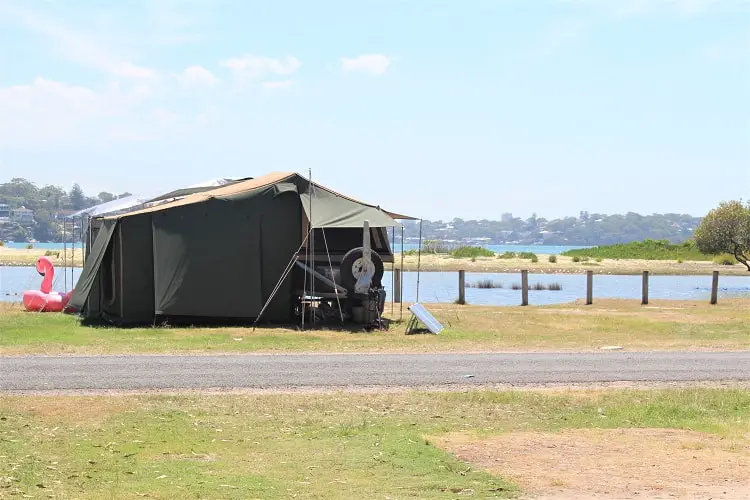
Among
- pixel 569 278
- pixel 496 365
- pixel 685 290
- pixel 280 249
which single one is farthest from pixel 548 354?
pixel 569 278

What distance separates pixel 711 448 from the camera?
407 inches

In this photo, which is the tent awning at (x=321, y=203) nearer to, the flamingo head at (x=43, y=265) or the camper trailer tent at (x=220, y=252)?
the camper trailer tent at (x=220, y=252)

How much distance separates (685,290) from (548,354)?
33823 mm

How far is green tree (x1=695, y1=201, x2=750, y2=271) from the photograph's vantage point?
188 ft

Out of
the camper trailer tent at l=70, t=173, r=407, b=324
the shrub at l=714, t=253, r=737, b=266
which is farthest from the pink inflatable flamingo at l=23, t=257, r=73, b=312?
→ the shrub at l=714, t=253, r=737, b=266

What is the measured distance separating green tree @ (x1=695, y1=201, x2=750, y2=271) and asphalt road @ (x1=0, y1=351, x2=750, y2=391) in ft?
137

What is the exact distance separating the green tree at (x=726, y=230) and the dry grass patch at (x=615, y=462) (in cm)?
4961

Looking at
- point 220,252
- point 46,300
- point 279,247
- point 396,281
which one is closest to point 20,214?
point 396,281

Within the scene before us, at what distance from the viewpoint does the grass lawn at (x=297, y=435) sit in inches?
339

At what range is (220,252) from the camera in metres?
23.5

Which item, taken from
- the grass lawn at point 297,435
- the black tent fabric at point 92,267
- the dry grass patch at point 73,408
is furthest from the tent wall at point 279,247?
the dry grass patch at point 73,408

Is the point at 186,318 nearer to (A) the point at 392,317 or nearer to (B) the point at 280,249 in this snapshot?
(B) the point at 280,249

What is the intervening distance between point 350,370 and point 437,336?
622cm

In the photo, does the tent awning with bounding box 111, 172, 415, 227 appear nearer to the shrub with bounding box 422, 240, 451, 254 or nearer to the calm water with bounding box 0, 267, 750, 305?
the calm water with bounding box 0, 267, 750, 305
